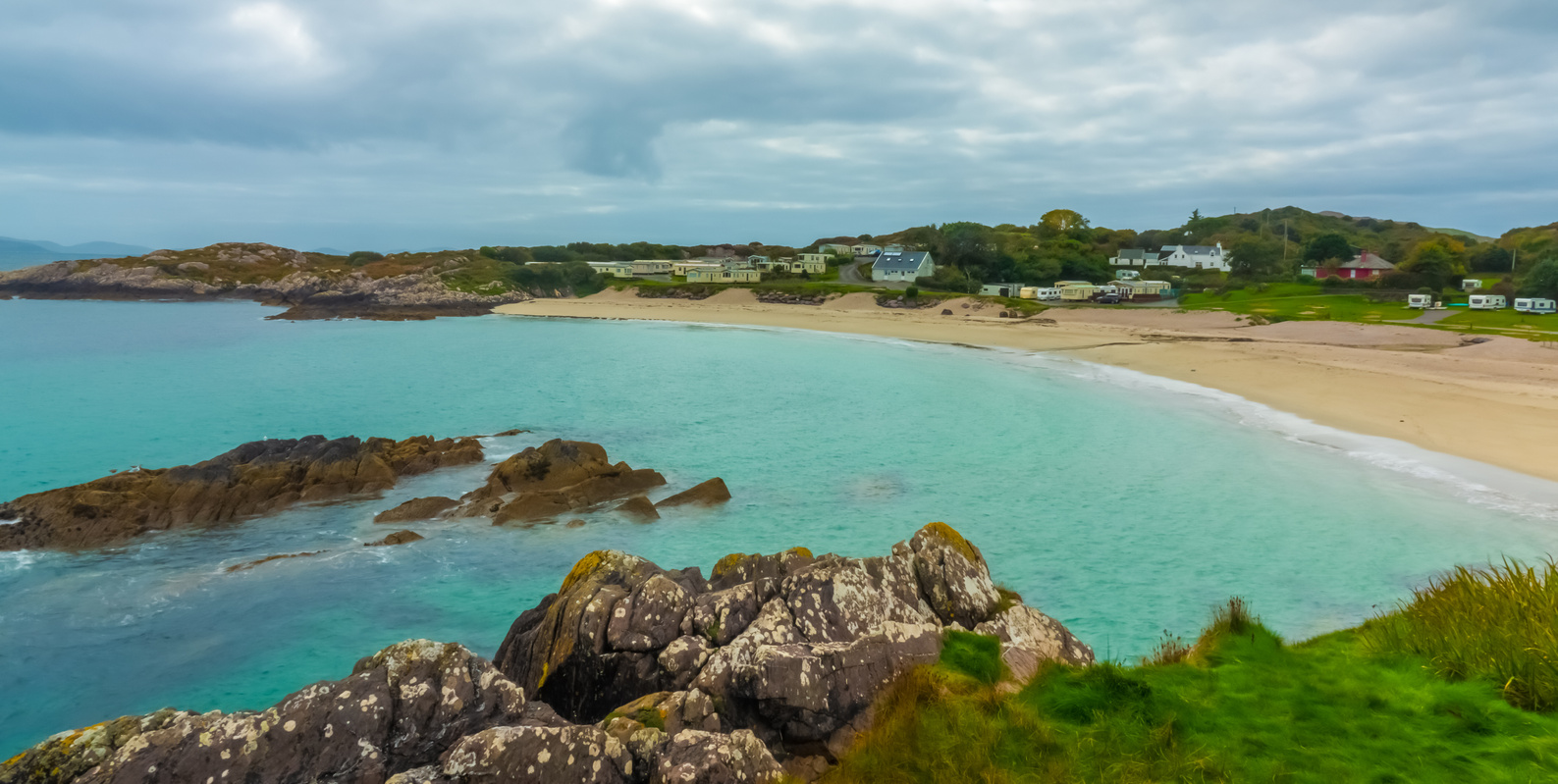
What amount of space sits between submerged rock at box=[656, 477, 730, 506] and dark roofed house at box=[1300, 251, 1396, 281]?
7208 centimetres

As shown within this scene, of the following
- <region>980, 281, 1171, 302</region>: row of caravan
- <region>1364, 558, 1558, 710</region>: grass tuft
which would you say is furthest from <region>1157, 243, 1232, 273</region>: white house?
<region>1364, 558, 1558, 710</region>: grass tuft

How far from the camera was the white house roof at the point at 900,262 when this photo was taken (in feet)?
262

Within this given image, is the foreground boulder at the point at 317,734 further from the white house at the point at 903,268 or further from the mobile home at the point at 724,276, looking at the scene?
the mobile home at the point at 724,276

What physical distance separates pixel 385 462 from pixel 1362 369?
33300 mm

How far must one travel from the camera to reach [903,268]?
8006 centimetres

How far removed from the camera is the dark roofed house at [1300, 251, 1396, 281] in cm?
6712

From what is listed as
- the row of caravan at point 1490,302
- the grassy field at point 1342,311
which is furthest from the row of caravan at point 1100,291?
the row of caravan at point 1490,302

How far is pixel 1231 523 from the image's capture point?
547 inches

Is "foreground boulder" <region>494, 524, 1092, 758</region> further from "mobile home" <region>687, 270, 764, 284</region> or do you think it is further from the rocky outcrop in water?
"mobile home" <region>687, 270, 764, 284</region>

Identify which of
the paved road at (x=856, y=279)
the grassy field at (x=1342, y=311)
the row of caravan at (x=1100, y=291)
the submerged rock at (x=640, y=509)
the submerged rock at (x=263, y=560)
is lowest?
the submerged rock at (x=263, y=560)

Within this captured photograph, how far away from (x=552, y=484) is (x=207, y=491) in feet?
22.6

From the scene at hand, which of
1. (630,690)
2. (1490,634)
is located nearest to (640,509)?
(630,690)

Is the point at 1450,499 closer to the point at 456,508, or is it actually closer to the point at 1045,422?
the point at 1045,422

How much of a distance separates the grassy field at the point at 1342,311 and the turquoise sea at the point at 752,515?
73.0ft
